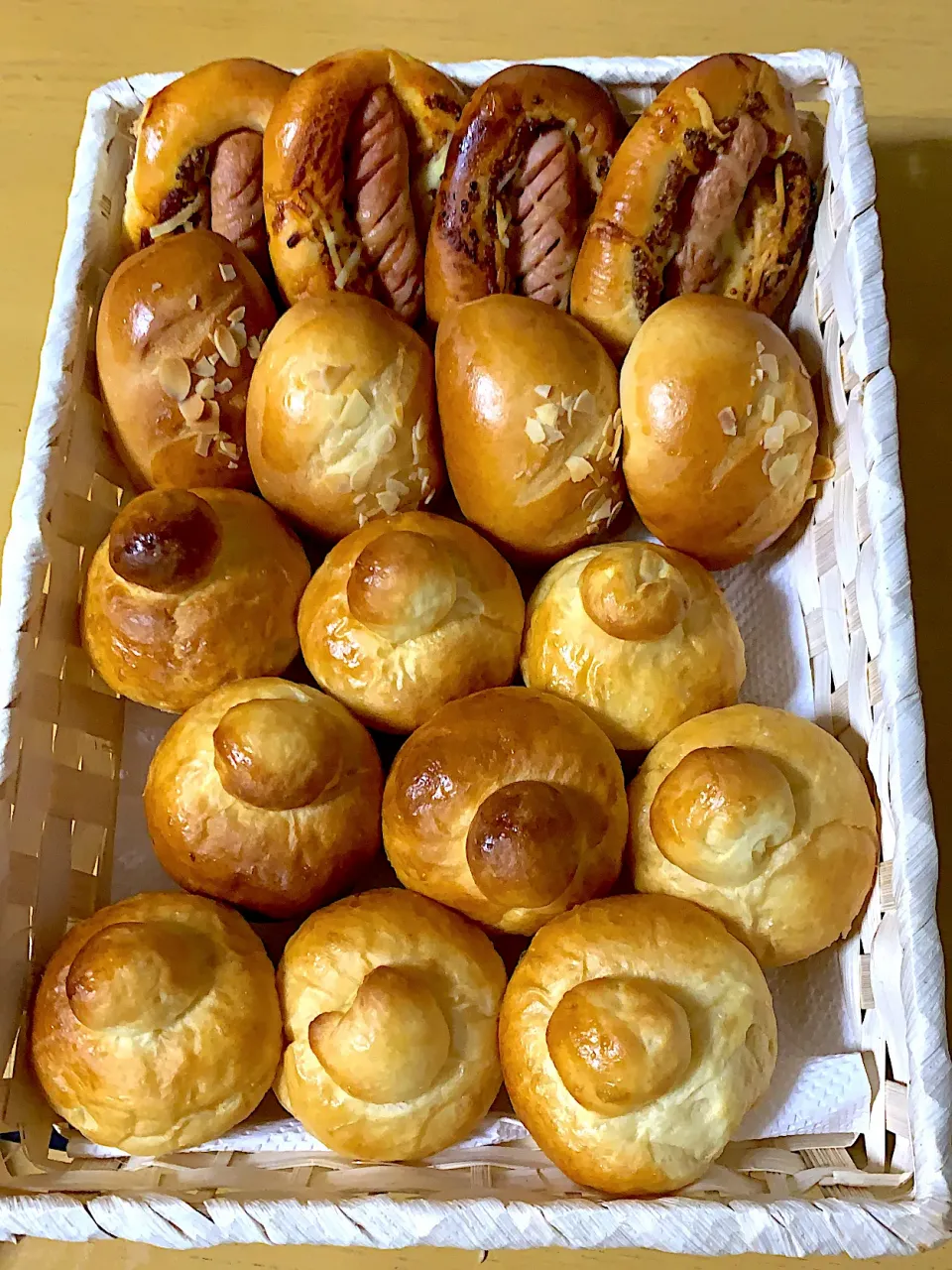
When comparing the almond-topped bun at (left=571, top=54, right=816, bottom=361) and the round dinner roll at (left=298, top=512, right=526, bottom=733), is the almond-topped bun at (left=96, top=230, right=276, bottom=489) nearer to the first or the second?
the round dinner roll at (left=298, top=512, right=526, bottom=733)

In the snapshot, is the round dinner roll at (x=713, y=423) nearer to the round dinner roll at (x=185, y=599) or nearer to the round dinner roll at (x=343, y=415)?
the round dinner roll at (x=343, y=415)

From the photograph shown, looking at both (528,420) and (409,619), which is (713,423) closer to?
(528,420)

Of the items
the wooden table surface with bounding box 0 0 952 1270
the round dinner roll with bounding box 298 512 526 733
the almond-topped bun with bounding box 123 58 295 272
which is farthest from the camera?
the wooden table surface with bounding box 0 0 952 1270

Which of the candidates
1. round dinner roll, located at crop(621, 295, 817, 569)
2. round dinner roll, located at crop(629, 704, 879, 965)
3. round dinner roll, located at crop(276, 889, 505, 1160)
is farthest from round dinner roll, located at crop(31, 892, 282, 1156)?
round dinner roll, located at crop(621, 295, 817, 569)

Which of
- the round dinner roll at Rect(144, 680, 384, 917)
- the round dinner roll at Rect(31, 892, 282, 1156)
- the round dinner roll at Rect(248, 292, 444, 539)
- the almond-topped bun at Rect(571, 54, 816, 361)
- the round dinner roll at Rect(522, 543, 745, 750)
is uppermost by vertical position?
the almond-topped bun at Rect(571, 54, 816, 361)

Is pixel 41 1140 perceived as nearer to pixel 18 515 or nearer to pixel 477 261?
pixel 18 515
